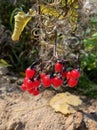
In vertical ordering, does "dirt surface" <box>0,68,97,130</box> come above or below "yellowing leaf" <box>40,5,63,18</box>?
below

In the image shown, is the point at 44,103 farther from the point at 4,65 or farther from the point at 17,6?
the point at 17,6

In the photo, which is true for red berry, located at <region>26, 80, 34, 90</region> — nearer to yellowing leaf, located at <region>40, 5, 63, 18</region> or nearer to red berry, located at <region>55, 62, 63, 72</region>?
red berry, located at <region>55, 62, 63, 72</region>

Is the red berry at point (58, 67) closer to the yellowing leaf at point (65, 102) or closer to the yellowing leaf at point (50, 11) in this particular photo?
the yellowing leaf at point (50, 11)

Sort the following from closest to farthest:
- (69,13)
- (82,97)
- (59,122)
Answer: (69,13) → (59,122) → (82,97)

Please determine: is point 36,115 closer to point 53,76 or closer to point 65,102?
point 65,102

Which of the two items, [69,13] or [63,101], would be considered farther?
[63,101]

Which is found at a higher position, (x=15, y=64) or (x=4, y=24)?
(x=4, y=24)

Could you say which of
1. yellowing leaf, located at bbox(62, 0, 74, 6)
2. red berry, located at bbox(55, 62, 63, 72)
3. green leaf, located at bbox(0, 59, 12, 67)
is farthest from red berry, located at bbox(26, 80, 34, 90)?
green leaf, located at bbox(0, 59, 12, 67)

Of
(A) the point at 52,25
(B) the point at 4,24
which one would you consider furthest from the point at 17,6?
(A) the point at 52,25
